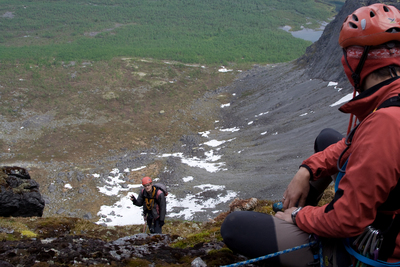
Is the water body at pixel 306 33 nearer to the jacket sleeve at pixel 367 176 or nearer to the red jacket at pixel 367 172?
the red jacket at pixel 367 172

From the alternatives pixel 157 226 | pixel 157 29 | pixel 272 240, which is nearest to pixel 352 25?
pixel 272 240

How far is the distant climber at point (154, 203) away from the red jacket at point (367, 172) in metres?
6.69

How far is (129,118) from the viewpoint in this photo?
32781mm

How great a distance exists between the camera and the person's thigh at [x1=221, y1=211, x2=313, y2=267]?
296 cm

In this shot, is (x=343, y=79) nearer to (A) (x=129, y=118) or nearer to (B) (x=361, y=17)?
(A) (x=129, y=118)

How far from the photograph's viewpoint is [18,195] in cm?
991

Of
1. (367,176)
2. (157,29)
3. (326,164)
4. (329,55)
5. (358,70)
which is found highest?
(358,70)

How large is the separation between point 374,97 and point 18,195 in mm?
10751

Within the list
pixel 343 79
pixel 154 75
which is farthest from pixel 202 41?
pixel 343 79

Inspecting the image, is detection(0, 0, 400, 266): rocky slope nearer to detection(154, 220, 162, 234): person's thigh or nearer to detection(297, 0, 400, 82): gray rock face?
detection(297, 0, 400, 82): gray rock face

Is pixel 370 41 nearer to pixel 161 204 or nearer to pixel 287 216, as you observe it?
pixel 287 216

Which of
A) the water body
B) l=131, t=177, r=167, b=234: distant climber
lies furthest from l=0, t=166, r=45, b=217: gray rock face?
the water body

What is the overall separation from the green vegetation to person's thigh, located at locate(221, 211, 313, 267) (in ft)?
168

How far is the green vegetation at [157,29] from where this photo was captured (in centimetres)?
5859
